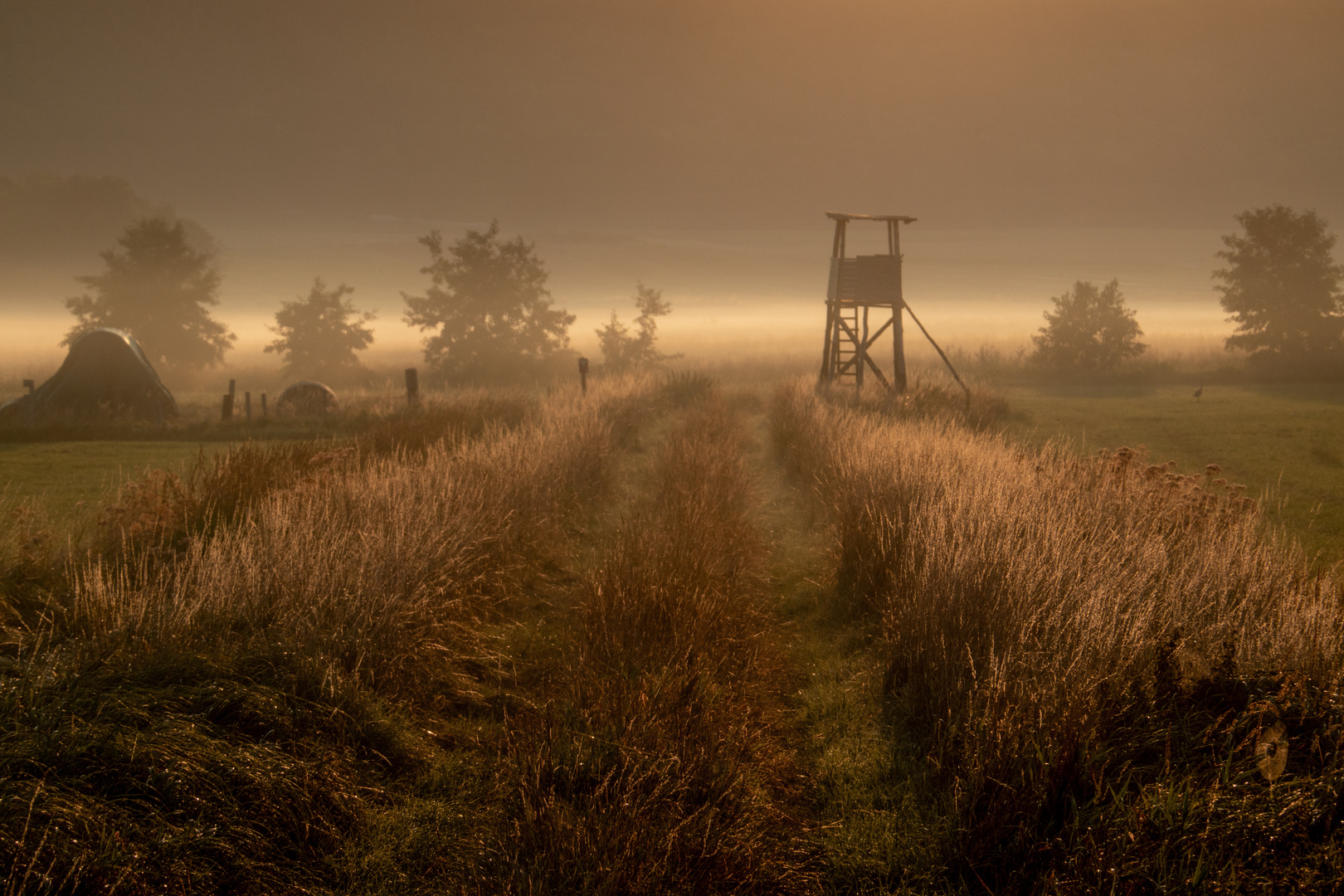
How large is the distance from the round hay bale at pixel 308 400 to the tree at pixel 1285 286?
35054 millimetres

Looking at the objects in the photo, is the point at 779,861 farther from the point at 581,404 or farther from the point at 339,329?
the point at 339,329

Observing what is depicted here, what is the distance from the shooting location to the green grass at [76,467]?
30.1ft

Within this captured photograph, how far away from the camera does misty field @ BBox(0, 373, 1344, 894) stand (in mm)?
3064

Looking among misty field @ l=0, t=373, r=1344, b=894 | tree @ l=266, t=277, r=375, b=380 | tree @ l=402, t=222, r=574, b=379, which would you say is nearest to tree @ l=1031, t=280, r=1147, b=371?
tree @ l=402, t=222, r=574, b=379

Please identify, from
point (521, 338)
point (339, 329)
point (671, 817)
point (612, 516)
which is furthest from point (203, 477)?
point (339, 329)

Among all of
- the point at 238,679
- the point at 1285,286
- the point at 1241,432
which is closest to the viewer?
the point at 238,679

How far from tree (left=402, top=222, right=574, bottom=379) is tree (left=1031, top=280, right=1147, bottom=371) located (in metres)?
25.2

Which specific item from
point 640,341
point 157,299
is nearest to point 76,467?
point 640,341

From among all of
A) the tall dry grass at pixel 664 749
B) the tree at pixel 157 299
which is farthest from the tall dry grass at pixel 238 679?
the tree at pixel 157 299

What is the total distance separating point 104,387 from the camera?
22.3 metres

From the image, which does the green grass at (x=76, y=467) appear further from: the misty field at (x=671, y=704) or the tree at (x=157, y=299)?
the tree at (x=157, y=299)

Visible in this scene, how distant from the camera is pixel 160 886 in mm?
2854

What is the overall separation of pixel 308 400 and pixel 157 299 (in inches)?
976

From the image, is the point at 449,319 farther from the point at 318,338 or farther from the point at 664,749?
the point at 664,749
